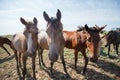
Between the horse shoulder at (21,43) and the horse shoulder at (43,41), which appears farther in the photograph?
the horse shoulder at (43,41)

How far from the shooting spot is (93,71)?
7.92 metres

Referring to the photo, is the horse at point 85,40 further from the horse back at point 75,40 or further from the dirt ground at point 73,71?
the dirt ground at point 73,71

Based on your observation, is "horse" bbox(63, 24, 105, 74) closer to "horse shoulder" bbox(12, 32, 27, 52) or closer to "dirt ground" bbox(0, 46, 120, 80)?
"dirt ground" bbox(0, 46, 120, 80)

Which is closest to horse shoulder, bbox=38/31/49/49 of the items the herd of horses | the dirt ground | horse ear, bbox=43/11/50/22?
the herd of horses

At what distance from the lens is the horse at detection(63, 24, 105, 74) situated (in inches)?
254

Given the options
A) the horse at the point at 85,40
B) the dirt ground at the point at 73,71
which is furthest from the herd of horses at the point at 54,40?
the dirt ground at the point at 73,71

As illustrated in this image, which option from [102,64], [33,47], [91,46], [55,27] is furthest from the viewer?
[102,64]

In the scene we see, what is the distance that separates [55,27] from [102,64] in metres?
4.38

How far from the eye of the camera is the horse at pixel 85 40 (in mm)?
6463

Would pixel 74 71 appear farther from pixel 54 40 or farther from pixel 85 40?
pixel 54 40

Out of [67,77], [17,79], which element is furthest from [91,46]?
[17,79]

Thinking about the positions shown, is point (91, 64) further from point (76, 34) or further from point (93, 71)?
point (76, 34)

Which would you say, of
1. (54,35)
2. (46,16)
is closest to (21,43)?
(46,16)

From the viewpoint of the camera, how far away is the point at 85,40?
7656mm
